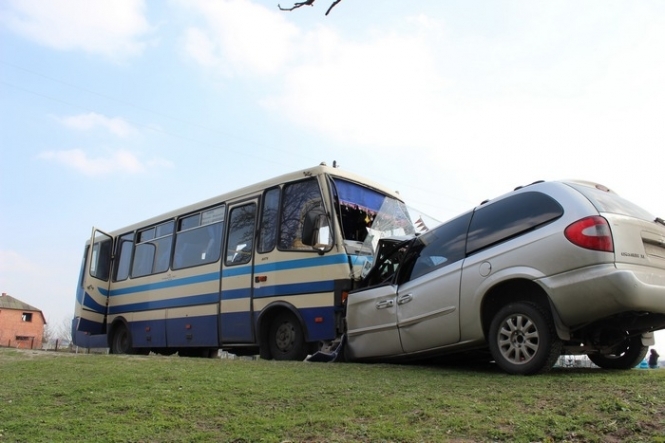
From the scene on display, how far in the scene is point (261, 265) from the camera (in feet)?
30.4

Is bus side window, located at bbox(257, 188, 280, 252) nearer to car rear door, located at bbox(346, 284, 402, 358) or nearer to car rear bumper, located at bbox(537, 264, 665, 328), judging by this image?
car rear door, located at bbox(346, 284, 402, 358)

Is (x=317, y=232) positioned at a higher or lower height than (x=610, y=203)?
higher

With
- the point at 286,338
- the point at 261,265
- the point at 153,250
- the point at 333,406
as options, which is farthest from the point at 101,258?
the point at 333,406

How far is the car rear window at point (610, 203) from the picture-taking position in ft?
17.4

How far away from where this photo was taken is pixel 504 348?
558 centimetres

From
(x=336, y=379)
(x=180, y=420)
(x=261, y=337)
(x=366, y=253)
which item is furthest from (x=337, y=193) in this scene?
(x=180, y=420)

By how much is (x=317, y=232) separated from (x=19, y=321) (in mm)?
80441

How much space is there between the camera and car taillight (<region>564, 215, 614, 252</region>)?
4953mm

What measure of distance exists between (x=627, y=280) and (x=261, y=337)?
5754 millimetres

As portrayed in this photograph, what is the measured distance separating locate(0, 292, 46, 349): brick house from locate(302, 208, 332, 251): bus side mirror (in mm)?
73637

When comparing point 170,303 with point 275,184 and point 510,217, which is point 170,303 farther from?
point 510,217

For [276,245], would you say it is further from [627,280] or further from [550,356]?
[627,280]

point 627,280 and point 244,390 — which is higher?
point 627,280

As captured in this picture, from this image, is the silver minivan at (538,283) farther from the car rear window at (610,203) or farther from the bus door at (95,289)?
the bus door at (95,289)
